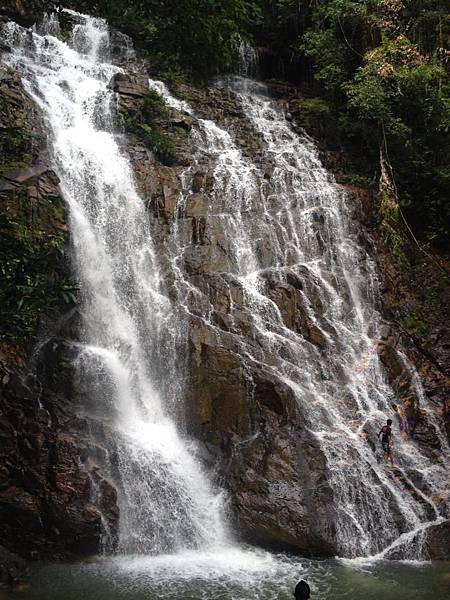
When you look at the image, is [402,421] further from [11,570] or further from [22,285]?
[22,285]

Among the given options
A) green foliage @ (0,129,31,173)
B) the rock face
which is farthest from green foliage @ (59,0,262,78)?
green foliage @ (0,129,31,173)

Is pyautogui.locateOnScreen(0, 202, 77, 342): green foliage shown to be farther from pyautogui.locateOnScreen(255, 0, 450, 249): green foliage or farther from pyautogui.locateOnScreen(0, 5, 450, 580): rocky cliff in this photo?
pyautogui.locateOnScreen(255, 0, 450, 249): green foliage

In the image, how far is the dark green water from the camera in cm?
880

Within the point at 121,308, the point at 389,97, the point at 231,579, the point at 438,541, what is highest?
the point at 389,97

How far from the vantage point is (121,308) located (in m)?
14.2

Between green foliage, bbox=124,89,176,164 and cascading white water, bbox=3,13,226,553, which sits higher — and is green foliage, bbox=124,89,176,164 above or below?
above

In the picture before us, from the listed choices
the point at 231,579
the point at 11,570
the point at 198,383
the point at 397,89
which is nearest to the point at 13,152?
the point at 198,383

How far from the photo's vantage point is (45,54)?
20797 mm

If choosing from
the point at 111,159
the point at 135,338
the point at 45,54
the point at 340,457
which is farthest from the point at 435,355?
the point at 45,54

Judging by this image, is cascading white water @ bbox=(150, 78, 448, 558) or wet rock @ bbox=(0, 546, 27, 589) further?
cascading white water @ bbox=(150, 78, 448, 558)

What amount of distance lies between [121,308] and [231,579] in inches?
278

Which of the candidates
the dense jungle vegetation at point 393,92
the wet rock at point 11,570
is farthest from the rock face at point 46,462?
the dense jungle vegetation at point 393,92

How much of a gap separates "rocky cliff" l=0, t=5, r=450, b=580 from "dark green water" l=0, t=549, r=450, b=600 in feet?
1.89

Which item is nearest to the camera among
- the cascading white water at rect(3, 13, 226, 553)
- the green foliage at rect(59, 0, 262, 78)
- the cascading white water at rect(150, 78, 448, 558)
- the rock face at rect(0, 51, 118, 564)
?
the green foliage at rect(59, 0, 262, 78)
